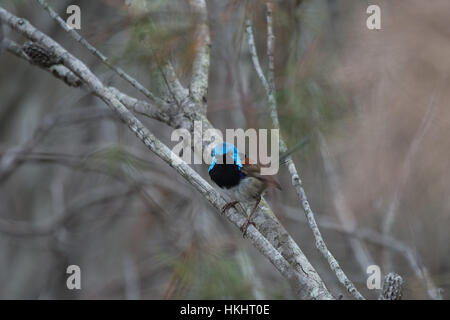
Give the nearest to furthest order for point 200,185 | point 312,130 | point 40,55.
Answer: point 200,185 < point 40,55 < point 312,130

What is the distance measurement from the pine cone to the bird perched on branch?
101 centimetres

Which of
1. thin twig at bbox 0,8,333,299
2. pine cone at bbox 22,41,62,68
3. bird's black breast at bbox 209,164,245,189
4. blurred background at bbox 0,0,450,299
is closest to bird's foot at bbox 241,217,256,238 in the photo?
thin twig at bbox 0,8,333,299

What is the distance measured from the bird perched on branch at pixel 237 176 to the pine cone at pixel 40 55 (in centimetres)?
101

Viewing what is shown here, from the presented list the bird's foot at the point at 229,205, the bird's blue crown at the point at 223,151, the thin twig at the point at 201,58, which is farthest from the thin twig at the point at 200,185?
the thin twig at the point at 201,58

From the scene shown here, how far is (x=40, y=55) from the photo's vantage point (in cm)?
269

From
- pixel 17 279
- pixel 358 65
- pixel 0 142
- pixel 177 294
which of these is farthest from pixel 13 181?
pixel 358 65

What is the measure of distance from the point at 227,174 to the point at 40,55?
1199 millimetres

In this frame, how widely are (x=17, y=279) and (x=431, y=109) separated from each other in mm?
4271

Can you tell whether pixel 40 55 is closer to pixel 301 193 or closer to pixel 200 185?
pixel 200 185

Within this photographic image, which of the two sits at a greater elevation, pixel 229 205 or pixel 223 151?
pixel 223 151

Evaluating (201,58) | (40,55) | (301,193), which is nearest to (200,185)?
(301,193)

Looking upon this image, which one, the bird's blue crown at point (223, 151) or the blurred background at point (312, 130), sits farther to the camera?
the blurred background at point (312, 130)

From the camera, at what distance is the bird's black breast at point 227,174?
2312 mm

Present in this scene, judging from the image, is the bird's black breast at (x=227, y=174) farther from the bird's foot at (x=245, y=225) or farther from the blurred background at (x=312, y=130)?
the blurred background at (x=312, y=130)
